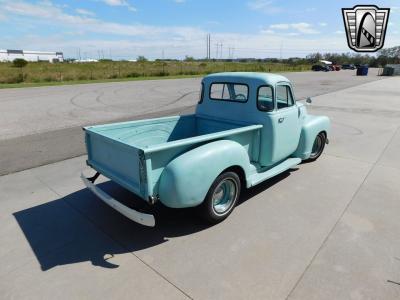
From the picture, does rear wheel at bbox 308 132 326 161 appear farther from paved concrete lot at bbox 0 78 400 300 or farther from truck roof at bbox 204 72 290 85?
truck roof at bbox 204 72 290 85

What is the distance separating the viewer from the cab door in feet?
14.1

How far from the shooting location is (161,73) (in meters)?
32.7

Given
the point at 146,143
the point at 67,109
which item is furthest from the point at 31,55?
the point at 146,143

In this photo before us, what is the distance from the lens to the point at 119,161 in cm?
333

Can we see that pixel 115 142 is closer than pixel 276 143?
Yes

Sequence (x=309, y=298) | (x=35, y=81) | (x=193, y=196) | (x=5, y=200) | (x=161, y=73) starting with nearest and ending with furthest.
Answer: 1. (x=309, y=298)
2. (x=193, y=196)
3. (x=5, y=200)
4. (x=35, y=81)
5. (x=161, y=73)

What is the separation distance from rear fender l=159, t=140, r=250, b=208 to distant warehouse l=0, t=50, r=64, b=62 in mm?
136095

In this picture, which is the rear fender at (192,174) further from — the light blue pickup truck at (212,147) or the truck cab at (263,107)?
the truck cab at (263,107)

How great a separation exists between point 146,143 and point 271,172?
78.7 inches

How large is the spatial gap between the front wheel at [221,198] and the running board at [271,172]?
0.96ft

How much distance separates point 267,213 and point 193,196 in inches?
51.0

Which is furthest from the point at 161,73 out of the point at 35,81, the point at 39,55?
the point at 39,55

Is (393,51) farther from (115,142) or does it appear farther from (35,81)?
(115,142)

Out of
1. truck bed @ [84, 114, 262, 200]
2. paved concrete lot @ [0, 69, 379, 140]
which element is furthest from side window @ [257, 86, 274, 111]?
paved concrete lot @ [0, 69, 379, 140]
